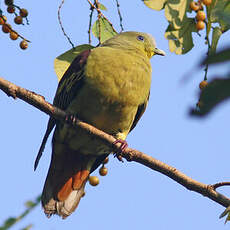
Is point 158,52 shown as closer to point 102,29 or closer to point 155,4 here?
point 102,29

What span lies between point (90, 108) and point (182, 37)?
3.23 feet

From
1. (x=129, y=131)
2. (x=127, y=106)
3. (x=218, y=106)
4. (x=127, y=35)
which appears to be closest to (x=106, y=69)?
(x=127, y=106)

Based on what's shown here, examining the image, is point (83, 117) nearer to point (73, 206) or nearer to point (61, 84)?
point (61, 84)

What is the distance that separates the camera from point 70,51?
2.61m

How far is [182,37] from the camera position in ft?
7.43

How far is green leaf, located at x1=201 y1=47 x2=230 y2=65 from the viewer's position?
407 mm

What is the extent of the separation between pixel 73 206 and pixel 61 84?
1074 mm

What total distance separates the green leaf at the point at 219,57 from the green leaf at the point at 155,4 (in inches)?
71.2

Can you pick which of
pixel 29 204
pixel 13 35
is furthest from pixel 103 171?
pixel 29 204

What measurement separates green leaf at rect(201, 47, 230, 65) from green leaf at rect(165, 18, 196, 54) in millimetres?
1871

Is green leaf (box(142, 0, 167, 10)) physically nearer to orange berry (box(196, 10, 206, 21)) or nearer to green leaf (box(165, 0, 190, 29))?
green leaf (box(165, 0, 190, 29))

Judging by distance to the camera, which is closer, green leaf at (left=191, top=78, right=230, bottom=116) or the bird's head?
green leaf at (left=191, top=78, right=230, bottom=116)

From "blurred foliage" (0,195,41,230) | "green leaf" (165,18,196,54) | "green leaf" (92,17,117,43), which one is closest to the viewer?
"blurred foliage" (0,195,41,230)

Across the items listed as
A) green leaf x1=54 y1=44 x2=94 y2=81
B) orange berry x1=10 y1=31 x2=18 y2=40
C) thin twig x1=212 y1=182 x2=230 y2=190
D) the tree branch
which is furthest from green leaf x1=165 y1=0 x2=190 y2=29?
orange berry x1=10 y1=31 x2=18 y2=40
